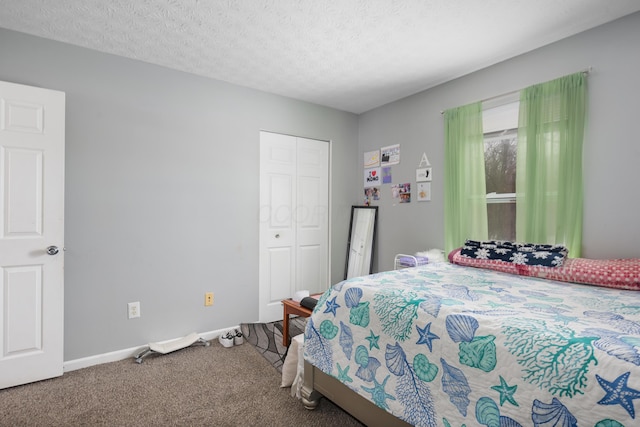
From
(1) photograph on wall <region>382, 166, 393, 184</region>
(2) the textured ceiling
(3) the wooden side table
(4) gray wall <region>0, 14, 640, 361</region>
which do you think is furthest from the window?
(3) the wooden side table

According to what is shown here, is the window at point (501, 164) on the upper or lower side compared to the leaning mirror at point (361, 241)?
upper

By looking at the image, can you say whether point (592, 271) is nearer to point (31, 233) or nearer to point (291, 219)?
point (291, 219)

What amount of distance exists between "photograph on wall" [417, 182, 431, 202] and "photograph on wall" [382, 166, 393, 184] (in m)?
0.40

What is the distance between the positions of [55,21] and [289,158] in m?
2.05

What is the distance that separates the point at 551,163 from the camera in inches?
89.5

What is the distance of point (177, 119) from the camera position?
2.78m

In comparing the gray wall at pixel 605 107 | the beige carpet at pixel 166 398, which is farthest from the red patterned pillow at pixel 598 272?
the beige carpet at pixel 166 398

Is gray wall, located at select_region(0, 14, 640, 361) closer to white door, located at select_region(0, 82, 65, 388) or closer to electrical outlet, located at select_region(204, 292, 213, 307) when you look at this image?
electrical outlet, located at select_region(204, 292, 213, 307)

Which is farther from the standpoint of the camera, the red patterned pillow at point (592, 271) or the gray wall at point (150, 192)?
the gray wall at point (150, 192)

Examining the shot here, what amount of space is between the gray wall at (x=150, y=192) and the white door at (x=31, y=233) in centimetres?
15

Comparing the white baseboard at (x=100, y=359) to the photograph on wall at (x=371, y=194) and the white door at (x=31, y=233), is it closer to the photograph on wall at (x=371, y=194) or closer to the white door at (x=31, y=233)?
the white door at (x=31, y=233)

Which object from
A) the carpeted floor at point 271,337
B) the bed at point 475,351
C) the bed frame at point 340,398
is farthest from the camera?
the carpeted floor at point 271,337

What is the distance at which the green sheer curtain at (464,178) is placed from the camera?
2699 mm

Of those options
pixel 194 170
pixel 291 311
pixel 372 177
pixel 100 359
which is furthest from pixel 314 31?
pixel 100 359
